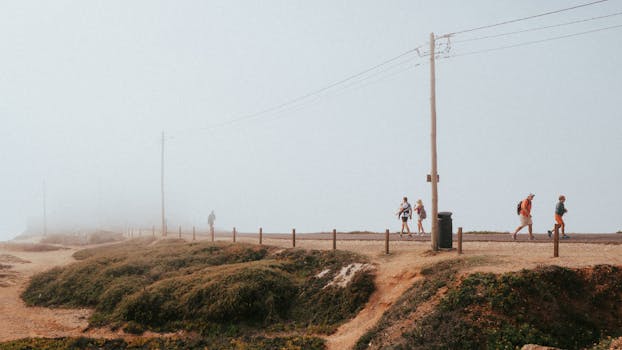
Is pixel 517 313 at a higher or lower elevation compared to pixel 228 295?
higher

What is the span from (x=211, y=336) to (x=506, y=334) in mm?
11541

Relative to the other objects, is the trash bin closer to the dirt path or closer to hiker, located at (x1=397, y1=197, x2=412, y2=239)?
hiker, located at (x1=397, y1=197, x2=412, y2=239)

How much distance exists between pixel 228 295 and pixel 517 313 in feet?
40.0

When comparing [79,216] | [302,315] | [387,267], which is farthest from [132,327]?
[79,216]

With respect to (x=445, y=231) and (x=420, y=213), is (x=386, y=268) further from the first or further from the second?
(x=420, y=213)

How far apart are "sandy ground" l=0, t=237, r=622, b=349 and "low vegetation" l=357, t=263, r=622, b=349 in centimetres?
98

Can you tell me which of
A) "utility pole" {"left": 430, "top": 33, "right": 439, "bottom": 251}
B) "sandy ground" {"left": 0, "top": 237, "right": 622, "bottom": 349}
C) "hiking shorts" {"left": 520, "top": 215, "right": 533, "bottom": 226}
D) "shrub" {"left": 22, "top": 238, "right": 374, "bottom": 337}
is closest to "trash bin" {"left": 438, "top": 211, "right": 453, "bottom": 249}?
"utility pole" {"left": 430, "top": 33, "right": 439, "bottom": 251}

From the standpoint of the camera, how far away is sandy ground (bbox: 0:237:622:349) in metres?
14.9

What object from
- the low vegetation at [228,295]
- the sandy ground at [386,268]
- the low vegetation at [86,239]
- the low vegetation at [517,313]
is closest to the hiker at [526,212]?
the sandy ground at [386,268]

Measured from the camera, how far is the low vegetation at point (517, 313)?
11508 mm

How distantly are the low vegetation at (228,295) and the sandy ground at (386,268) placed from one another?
750mm

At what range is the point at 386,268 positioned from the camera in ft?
61.6

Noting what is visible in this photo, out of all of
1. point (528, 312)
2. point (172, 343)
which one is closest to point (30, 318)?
point (172, 343)

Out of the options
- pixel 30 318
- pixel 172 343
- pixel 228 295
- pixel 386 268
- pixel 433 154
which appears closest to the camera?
pixel 172 343
